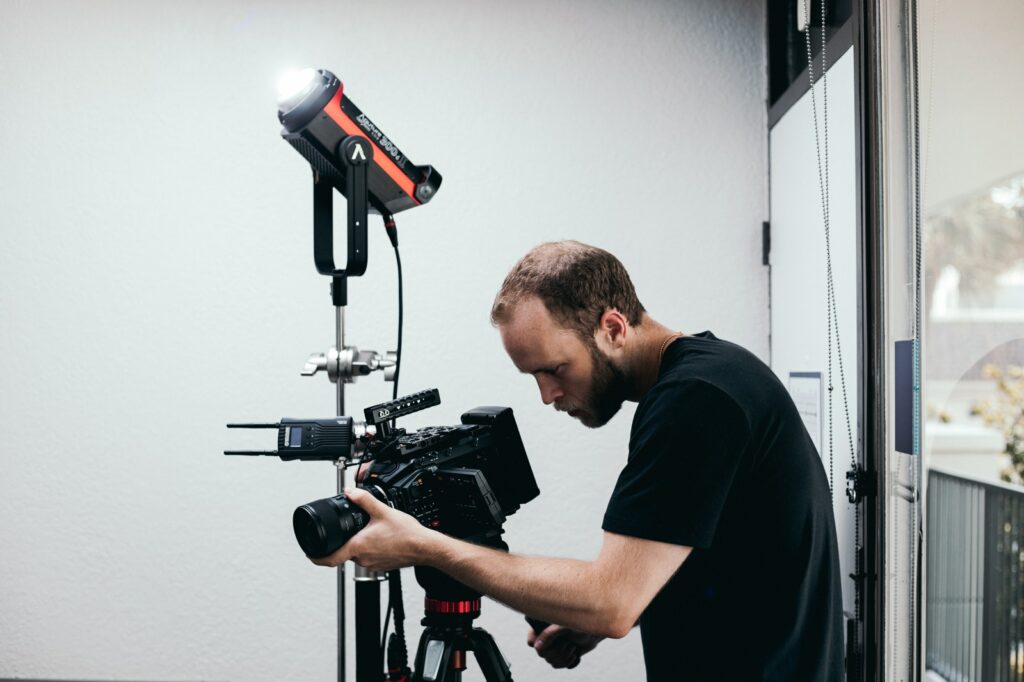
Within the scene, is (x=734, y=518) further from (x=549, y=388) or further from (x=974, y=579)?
(x=974, y=579)

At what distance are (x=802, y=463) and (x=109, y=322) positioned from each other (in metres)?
1.90

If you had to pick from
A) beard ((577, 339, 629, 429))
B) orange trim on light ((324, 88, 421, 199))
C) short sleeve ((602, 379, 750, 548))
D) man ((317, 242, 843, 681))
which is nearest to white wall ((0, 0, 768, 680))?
orange trim on light ((324, 88, 421, 199))

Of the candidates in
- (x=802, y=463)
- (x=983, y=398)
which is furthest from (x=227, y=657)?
(x=983, y=398)

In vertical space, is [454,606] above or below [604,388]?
below

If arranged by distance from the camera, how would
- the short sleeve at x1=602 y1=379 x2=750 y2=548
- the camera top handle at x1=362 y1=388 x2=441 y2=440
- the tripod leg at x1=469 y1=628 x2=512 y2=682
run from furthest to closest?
the tripod leg at x1=469 y1=628 x2=512 y2=682
the camera top handle at x1=362 y1=388 x2=441 y2=440
the short sleeve at x1=602 y1=379 x2=750 y2=548

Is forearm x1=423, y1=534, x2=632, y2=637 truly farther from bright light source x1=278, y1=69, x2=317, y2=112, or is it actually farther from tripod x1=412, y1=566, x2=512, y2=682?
bright light source x1=278, y1=69, x2=317, y2=112

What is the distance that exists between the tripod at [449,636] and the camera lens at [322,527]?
22cm

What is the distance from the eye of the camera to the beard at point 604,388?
1136 millimetres

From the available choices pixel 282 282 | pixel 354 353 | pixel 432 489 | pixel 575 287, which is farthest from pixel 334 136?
pixel 282 282

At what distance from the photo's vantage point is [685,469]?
93 cm

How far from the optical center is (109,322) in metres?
2.21

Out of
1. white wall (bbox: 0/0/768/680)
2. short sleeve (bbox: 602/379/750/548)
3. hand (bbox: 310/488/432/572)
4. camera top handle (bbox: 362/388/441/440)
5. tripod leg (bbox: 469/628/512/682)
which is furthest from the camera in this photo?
white wall (bbox: 0/0/768/680)

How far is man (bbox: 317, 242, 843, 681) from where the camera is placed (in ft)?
3.08

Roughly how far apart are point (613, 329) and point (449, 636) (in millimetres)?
A: 533
